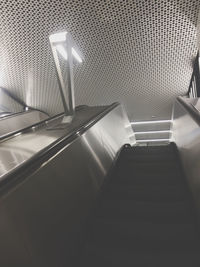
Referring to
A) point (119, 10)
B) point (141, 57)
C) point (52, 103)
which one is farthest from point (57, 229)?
point (52, 103)

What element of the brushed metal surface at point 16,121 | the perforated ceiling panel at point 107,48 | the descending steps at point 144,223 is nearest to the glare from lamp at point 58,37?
the perforated ceiling panel at point 107,48

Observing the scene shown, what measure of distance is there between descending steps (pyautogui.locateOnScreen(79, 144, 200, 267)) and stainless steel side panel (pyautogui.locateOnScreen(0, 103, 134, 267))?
0.15m

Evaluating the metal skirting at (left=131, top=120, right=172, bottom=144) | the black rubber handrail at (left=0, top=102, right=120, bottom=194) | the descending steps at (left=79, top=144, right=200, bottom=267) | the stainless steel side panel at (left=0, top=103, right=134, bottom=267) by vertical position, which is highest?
the black rubber handrail at (left=0, top=102, right=120, bottom=194)

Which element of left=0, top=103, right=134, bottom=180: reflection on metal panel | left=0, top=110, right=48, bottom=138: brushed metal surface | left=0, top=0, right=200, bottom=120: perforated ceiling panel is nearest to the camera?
left=0, top=103, right=134, bottom=180: reflection on metal panel

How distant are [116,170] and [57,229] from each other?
1776 millimetres

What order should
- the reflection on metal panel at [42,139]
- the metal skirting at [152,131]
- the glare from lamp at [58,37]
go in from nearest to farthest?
1. the reflection on metal panel at [42,139]
2. the glare from lamp at [58,37]
3. the metal skirting at [152,131]

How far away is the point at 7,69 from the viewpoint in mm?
5410

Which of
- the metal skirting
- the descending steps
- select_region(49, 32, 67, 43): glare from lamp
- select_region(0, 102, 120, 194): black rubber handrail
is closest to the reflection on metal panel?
select_region(0, 102, 120, 194): black rubber handrail

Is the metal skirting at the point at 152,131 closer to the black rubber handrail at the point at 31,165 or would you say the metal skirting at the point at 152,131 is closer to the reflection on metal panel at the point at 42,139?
the reflection on metal panel at the point at 42,139

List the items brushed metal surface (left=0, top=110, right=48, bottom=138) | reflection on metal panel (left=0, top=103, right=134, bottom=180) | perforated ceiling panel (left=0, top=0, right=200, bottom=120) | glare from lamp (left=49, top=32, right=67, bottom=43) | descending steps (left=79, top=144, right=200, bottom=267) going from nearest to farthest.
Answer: descending steps (left=79, top=144, right=200, bottom=267), reflection on metal panel (left=0, top=103, right=134, bottom=180), glare from lamp (left=49, top=32, right=67, bottom=43), perforated ceiling panel (left=0, top=0, right=200, bottom=120), brushed metal surface (left=0, top=110, right=48, bottom=138)

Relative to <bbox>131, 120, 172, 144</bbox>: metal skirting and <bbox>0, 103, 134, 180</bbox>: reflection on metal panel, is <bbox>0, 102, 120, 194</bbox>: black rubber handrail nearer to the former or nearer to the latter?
<bbox>0, 103, 134, 180</bbox>: reflection on metal panel

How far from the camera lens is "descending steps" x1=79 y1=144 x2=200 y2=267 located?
1491mm

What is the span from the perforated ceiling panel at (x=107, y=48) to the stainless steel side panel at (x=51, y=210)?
8.72 ft

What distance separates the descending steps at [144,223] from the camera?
4.89 ft
